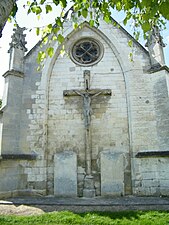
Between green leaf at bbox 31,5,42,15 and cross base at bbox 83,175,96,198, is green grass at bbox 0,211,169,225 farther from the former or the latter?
green leaf at bbox 31,5,42,15

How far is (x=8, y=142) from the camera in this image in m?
8.91

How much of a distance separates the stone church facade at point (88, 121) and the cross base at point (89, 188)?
4 centimetres

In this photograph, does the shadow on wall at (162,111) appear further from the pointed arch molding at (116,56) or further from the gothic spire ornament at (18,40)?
the gothic spire ornament at (18,40)

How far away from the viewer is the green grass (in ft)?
16.7

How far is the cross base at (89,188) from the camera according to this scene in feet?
27.5

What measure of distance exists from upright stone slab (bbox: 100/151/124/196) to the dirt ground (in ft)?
10.2

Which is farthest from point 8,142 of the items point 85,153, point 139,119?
point 139,119

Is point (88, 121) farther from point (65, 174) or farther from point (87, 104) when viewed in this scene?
point (65, 174)

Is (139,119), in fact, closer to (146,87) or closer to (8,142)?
(146,87)

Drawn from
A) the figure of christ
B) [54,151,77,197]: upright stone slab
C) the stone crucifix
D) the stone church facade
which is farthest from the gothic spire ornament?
[54,151,77,197]: upright stone slab

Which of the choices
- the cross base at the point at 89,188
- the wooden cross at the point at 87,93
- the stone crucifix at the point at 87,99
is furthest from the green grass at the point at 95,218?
the wooden cross at the point at 87,93

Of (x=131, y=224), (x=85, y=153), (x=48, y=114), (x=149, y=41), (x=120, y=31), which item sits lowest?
(x=131, y=224)

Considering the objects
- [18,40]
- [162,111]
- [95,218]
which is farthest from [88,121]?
[18,40]

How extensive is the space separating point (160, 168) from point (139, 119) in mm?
2076
